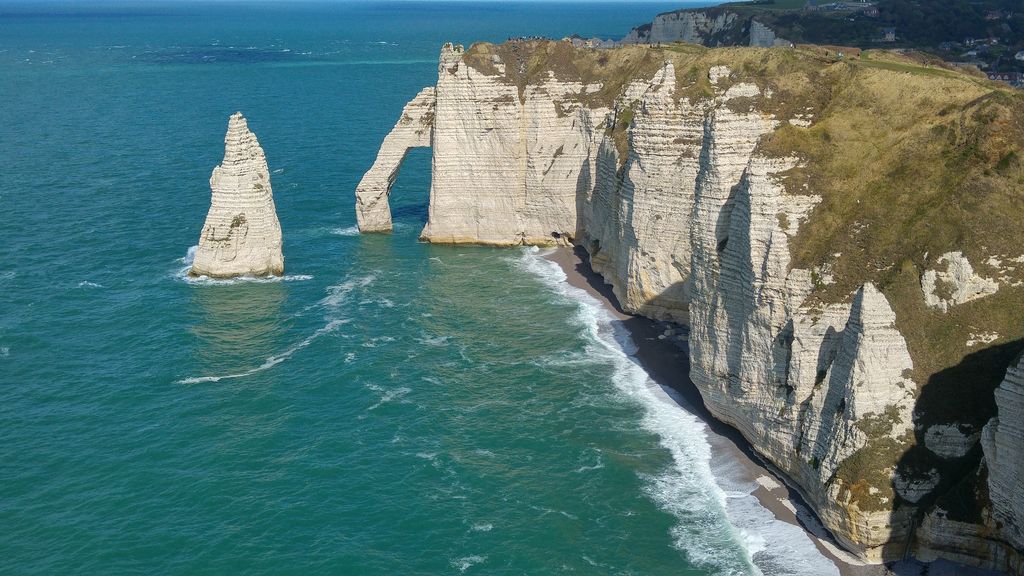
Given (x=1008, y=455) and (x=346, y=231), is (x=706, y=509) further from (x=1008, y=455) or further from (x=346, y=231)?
(x=346, y=231)

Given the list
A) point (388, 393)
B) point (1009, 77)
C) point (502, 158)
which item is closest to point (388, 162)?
point (502, 158)

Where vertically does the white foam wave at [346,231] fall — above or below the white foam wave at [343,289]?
above

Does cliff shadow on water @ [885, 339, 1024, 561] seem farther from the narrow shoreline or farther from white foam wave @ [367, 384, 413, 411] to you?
white foam wave @ [367, 384, 413, 411]

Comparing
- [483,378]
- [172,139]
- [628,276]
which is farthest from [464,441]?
[172,139]

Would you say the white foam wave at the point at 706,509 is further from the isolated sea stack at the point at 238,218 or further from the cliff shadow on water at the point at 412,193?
the cliff shadow on water at the point at 412,193

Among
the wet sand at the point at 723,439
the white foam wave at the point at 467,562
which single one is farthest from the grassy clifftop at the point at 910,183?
the white foam wave at the point at 467,562

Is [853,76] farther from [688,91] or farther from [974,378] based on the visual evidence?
[974,378]
